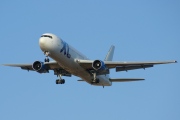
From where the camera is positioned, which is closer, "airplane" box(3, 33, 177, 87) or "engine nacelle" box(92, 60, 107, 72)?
"airplane" box(3, 33, 177, 87)

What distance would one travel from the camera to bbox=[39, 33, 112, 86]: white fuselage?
178ft

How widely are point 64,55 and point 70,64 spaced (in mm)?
2009

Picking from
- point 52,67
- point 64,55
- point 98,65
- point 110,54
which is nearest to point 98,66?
point 98,65

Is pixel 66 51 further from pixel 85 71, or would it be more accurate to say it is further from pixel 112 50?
pixel 112 50

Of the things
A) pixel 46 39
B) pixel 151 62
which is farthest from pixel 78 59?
pixel 151 62

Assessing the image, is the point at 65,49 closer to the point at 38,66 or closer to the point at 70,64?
the point at 70,64

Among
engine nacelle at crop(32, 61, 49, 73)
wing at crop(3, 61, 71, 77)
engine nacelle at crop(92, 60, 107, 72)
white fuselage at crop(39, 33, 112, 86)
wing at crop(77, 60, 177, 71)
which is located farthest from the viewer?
wing at crop(3, 61, 71, 77)

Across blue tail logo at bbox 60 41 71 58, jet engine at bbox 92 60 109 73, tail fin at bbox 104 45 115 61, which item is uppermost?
tail fin at bbox 104 45 115 61

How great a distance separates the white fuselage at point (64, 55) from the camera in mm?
54281

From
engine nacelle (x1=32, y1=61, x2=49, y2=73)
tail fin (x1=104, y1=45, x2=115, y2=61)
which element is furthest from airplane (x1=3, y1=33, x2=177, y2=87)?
tail fin (x1=104, y1=45, x2=115, y2=61)

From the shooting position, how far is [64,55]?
182 feet

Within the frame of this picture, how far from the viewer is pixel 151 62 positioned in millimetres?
58031

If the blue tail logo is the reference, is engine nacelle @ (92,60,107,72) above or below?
below

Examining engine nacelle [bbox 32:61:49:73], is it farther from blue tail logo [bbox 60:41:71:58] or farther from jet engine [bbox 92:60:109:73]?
jet engine [bbox 92:60:109:73]
